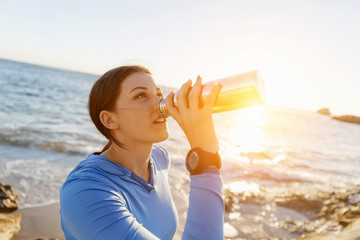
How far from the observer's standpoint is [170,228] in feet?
5.74

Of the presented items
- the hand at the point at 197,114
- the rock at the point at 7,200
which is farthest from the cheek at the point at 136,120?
the rock at the point at 7,200

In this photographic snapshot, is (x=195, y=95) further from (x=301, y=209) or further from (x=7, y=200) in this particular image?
(x=301, y=209)

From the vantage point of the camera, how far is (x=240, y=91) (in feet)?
4.26

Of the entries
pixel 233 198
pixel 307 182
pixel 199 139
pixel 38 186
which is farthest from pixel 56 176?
pixel 307 182

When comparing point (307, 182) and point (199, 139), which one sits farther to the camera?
point (307, 182)

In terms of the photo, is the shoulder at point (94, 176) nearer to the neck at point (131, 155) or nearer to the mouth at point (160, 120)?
the neck at point (131, 155)

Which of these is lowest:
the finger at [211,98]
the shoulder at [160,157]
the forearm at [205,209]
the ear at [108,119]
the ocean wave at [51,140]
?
the ocean wave at [51,140]

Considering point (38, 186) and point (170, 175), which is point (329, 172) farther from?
point (38, 186)

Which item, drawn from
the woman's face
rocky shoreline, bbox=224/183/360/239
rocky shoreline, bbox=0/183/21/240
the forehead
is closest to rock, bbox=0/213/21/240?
rocky shoreline, bbox=0/183/21/240

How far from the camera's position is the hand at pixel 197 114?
46.1 inches

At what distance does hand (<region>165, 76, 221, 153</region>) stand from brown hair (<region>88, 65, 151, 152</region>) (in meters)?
0.59

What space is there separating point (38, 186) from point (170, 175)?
3.26 meters

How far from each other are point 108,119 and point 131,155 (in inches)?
12.1

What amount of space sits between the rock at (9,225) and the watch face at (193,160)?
3.62 meters
